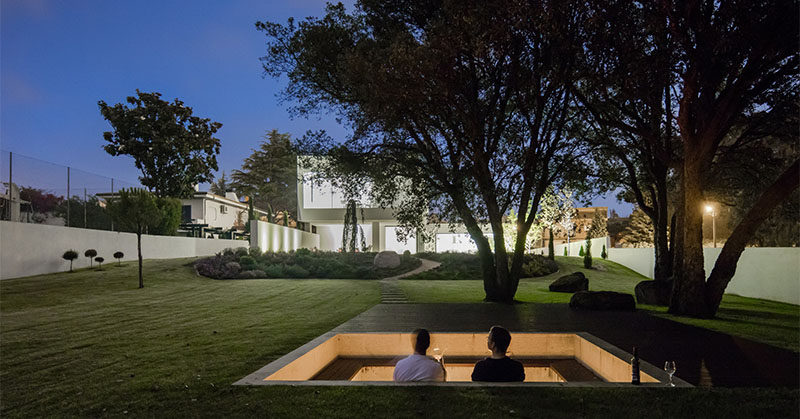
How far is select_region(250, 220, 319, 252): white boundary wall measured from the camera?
29047 millimetres

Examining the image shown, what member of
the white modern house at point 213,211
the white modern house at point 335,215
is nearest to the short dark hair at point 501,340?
the white modern house at point 213,211

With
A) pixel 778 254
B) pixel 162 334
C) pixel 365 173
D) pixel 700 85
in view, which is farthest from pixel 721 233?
pixel 162 334

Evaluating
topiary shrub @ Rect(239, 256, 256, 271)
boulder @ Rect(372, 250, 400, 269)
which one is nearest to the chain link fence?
topiary shrub @ Rect(239, 256, 256, 271)

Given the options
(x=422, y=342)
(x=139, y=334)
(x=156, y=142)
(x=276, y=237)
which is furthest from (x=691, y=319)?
(x=156, y=142)

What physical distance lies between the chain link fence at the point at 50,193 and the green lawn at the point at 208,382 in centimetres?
612

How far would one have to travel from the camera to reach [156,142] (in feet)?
108

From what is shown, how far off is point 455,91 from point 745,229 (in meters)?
7.17

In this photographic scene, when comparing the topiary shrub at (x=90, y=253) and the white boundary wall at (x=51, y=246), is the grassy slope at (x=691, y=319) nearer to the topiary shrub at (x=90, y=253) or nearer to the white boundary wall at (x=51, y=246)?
the topiary shrub at (x=90, y=253)

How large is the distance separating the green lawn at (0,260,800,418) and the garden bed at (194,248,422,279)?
382 inches

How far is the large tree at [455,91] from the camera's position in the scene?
37.1 ft

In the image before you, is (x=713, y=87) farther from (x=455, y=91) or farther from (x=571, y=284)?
(x=571, y=284)

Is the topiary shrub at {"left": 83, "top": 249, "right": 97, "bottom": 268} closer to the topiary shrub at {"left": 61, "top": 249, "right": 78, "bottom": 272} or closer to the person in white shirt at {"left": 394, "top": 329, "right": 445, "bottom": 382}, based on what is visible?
the topiary shrub at {"left": 61, "top": 249, "right": 78, "bottom": 272}

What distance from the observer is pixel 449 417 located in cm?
398

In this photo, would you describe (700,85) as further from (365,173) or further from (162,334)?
(162,334)
